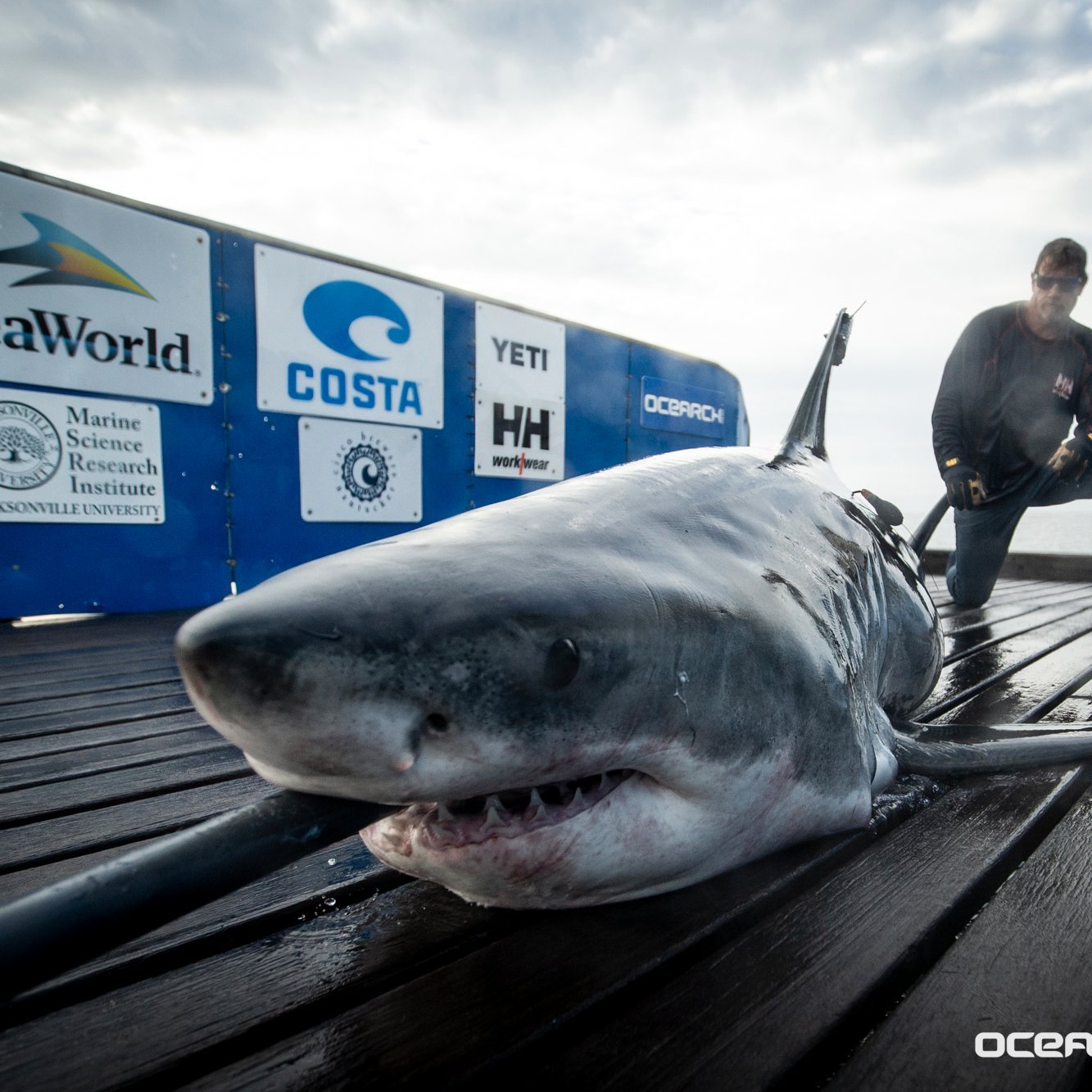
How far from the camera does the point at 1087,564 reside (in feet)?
20.9

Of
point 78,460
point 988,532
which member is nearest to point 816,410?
point 988,532

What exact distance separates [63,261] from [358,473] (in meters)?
1.75

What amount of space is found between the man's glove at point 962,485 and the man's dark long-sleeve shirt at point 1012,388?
2.8 inches

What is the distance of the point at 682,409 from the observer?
6.77 meters

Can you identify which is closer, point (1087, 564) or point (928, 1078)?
point (928, 1078)

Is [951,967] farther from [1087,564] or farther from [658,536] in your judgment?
[1087,564]

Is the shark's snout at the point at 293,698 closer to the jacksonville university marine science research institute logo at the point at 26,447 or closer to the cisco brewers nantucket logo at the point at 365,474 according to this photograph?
the jacksonville university marine science research institute logo at the point at 26,447

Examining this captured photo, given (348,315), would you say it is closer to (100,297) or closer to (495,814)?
(100,297)

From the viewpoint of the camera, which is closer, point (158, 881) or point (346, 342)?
point (158, 881)

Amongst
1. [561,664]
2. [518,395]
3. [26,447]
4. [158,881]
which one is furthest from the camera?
[518,395]

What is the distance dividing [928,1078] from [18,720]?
2.00m

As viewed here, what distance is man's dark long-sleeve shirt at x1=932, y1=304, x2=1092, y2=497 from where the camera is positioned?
3.98 metres

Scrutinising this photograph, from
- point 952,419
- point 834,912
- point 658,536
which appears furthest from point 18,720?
point 952,419

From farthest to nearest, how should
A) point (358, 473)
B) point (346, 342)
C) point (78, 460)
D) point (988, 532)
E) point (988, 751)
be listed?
point (358, 473)
point (346, 342)
point (988, 532)
point (78, 460)
point (988, 751)
